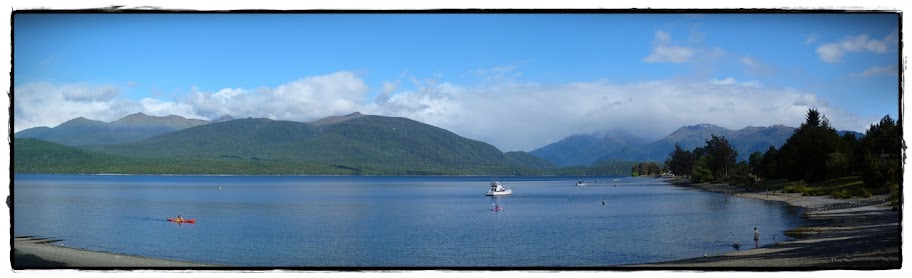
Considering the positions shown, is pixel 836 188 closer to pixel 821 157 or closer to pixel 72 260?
pixel 821 157

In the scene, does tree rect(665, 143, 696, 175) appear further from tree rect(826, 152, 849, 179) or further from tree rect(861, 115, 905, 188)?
tree rect(861, 115, 905, 188)

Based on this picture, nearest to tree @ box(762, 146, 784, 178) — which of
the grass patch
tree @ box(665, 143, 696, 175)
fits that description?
the grass patch

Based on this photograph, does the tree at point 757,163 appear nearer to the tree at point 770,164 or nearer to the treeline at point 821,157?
the treeline at point 821,157

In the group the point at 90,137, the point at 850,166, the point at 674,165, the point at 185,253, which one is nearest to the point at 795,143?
the point at 850,166

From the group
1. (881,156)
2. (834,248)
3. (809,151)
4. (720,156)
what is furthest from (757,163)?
(834,248)

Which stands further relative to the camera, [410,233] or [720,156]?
[720,156]

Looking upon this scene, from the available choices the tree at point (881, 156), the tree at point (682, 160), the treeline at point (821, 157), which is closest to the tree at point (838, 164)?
the treeline at point (821, 157)

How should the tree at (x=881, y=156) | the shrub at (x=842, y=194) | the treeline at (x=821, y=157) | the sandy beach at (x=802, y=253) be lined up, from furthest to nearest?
the shrub at (x=842, y=194)
the treeline at (x=821, y=157)
the tree at (x=881, y=156)
the sandy beach at (x=802, y=253)
